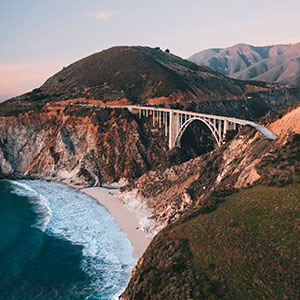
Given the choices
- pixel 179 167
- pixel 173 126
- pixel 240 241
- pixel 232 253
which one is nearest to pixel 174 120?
pixel 173 126

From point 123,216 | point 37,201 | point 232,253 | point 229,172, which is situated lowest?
point 123,216

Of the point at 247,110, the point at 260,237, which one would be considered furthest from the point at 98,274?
the point at 247,110

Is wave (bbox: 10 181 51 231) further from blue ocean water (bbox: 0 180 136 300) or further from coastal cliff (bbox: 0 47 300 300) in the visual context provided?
coastal cliff (bbox: 0 47 300 300)

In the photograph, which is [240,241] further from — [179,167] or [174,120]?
[174,120]

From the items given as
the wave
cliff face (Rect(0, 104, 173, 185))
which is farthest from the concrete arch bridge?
the wave

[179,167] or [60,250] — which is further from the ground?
[179,167]

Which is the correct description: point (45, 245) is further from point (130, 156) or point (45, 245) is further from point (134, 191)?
point (130, 156)

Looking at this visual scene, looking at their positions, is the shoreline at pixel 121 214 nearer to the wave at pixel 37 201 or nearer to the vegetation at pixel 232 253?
the wave at pixel 37 201
